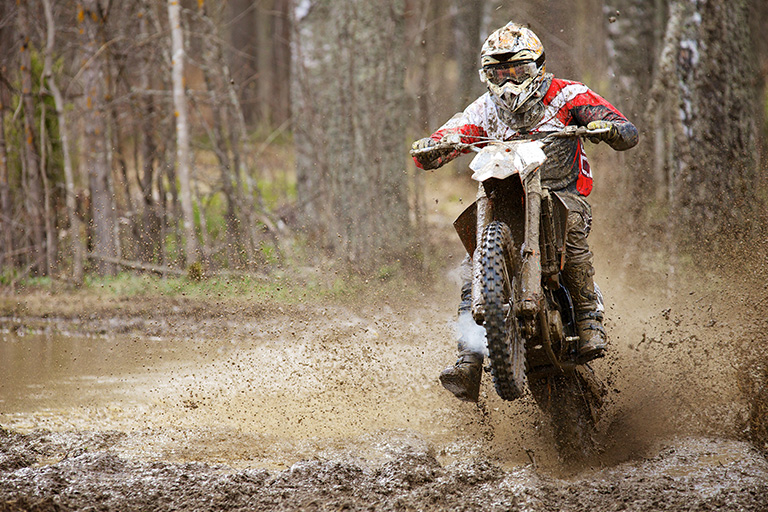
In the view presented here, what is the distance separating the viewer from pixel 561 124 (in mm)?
5219

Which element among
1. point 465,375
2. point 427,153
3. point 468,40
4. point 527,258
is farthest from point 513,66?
point 468,40

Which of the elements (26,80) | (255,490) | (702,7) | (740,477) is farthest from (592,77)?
(255,490)

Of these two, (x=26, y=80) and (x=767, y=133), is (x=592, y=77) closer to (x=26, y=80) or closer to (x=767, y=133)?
(x=767, y=133)

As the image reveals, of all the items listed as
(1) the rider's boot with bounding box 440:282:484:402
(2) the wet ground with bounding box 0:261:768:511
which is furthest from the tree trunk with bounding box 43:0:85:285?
(1) the rider's boot with bounding box 440:282:484:402

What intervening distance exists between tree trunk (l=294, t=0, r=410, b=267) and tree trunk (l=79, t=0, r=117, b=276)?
2697mm

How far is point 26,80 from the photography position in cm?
1080

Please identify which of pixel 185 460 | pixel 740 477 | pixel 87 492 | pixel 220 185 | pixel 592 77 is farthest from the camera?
pixel 592 77

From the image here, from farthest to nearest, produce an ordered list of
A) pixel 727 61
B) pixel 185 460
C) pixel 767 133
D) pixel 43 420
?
1. pixel 767 133
2. pixel 727 61
3. pixel 43 420
4. pixel 185 460

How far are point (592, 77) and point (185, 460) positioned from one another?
37.6ft

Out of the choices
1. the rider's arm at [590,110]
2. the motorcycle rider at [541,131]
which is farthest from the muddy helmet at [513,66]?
the rider's arm at [590,110]

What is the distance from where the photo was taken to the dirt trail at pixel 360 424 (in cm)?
447

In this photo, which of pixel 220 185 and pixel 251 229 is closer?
pixel 251 229

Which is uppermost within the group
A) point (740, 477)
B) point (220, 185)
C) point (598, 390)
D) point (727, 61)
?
point (727, 61)

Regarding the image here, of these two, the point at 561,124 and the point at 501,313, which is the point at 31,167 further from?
the point at 501,313
